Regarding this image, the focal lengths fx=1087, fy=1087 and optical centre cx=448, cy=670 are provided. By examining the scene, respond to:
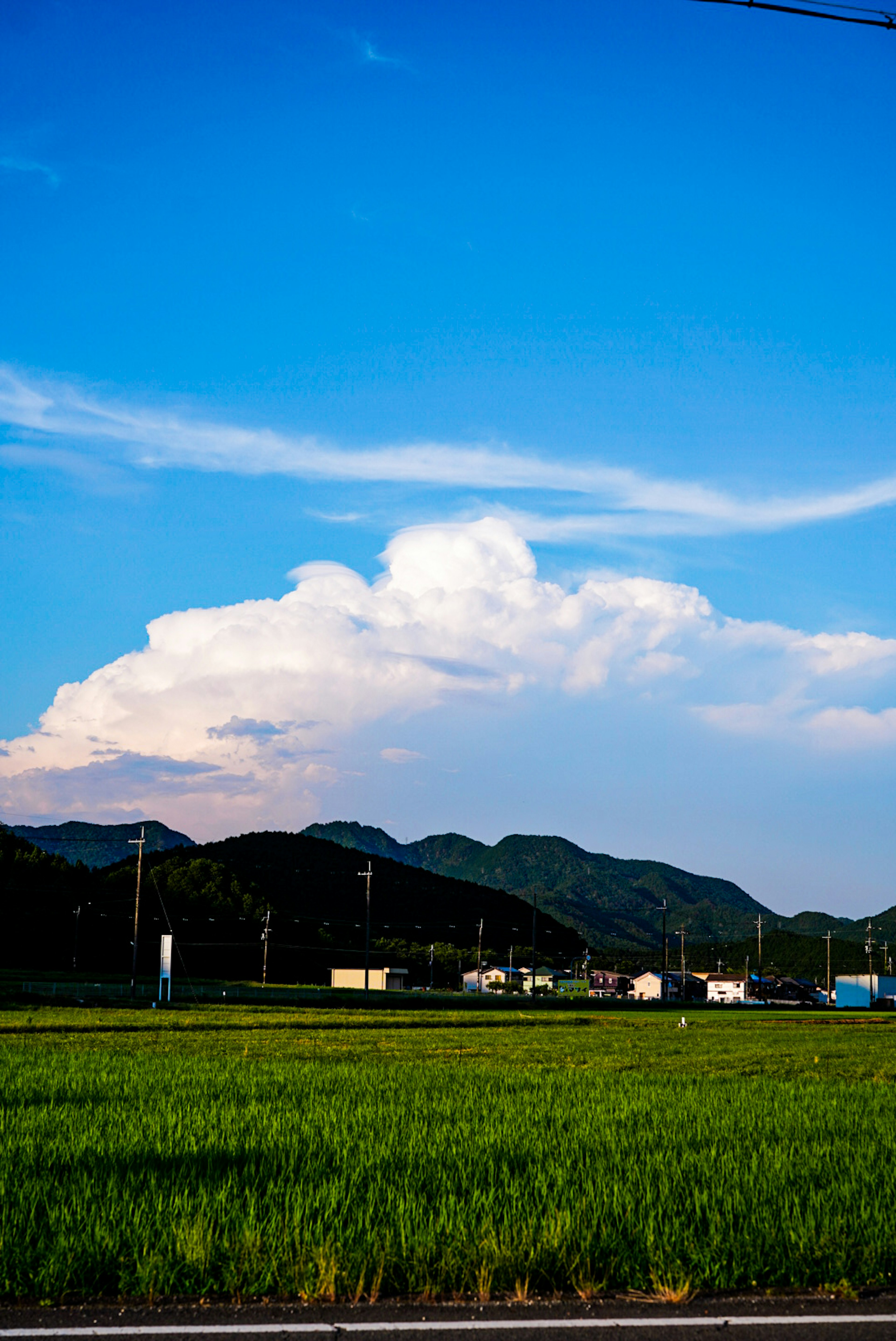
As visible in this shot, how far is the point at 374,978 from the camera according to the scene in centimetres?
15250

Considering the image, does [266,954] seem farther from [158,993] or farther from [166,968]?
[166,968]

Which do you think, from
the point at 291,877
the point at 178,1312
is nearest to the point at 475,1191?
the point at 178,1312

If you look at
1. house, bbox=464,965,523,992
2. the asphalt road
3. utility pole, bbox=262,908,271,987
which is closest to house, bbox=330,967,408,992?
house, bbox=464,965,523,992

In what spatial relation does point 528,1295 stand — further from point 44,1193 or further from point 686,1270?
point 44,1193

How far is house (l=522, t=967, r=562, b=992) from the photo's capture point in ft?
578

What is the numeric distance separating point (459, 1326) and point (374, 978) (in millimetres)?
151251

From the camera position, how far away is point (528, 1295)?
24.2 ft

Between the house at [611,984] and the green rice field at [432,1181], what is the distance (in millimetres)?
172837

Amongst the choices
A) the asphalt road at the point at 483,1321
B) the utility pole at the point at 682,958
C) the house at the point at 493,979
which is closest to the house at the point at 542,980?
the house at the point at 493,979

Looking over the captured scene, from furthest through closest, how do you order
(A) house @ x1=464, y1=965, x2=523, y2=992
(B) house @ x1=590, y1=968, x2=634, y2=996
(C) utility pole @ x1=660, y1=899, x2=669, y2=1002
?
(B) house @ x1=590, y1=968, x2=634, y2=996 → (A) house @ x1=464, y1=965, x2=523, y2=992 → (C) utility pole @ x1=660, y1=899, x2=669, y2=1002

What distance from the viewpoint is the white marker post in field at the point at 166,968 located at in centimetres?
5656

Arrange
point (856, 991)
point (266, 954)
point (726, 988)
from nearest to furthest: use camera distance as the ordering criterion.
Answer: point (266, 954)
point (856, 991)
point (726, 988)

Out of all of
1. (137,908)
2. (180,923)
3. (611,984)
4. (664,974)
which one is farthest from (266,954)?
(611,984)

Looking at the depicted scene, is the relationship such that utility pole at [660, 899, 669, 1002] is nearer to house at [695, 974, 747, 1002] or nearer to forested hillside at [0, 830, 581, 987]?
house at [695, 974, 747, 1002]
